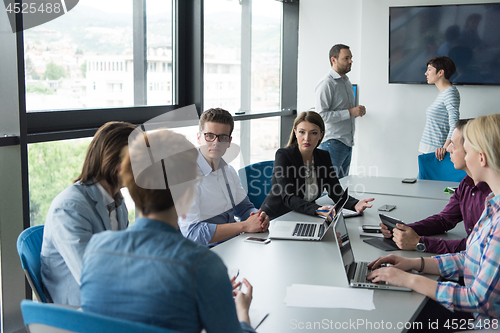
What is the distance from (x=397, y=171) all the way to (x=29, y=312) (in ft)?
16.7

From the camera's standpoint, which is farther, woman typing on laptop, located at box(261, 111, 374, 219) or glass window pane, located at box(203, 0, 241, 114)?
glass window pane, located at box(203, 0, 241, 114)

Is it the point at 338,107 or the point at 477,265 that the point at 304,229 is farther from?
the point at 338,107

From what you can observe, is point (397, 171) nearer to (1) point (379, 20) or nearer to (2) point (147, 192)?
(1) point (379, 20)

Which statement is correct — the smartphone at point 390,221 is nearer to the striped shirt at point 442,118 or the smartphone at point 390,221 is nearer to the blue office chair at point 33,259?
the blue office chair at point 33,259

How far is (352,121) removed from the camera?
4.72 metres

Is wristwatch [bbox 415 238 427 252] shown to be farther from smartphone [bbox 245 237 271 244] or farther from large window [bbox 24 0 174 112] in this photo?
large window [bbox 24 0 174 112]

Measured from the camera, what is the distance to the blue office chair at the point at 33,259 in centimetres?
149

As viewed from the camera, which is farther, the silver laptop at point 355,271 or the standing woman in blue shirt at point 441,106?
the standing woman in blue shirt at point 441,106

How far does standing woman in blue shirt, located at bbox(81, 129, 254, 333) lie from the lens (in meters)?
0.94

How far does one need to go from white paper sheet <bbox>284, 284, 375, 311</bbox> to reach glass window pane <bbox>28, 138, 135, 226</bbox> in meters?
1.23

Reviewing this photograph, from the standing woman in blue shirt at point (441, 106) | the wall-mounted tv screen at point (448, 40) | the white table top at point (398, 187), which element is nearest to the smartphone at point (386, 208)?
the white table top at point (398, 187)

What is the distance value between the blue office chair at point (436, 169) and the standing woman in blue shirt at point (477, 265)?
2.18 meters

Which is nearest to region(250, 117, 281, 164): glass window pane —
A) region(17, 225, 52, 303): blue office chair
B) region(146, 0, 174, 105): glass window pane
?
region(146, 0, 174, 105): glass window pane

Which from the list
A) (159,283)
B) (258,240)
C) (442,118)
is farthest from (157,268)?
(442,118)
